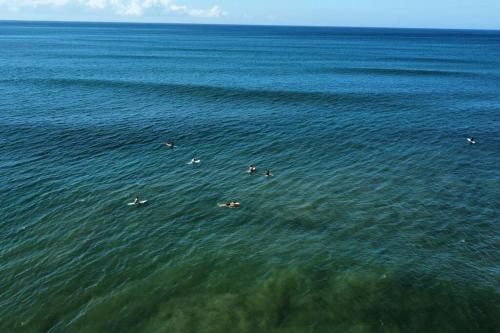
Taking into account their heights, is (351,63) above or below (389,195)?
above

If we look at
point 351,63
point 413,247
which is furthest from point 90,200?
Result: point 351,63

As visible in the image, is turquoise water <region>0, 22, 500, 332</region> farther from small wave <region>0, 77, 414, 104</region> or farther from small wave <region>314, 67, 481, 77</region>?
small wave <region>314, 67, 481, 77</region>

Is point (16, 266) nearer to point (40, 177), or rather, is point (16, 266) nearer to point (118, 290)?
point (118, 290)

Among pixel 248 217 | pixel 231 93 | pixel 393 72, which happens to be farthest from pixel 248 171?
pixel 393 72

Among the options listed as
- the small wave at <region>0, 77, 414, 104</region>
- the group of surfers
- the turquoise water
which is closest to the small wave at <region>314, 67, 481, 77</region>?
the small wave at <region>0, 77, 414, 104</region>

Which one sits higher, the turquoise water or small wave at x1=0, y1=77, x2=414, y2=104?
small wave at x1=0, y1=77, x2=414, y2=104

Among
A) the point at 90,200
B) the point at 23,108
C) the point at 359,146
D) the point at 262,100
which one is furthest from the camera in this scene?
the point at 262,100

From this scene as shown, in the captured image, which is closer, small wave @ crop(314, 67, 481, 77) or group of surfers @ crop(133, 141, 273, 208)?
group of surfers @ crop(133, 141, 273, 208)

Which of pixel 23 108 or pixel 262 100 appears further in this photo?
pixel 262 100
